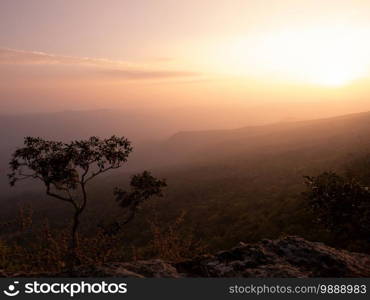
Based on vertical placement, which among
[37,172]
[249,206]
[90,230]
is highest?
[37,172]

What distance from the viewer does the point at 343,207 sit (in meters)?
10.5

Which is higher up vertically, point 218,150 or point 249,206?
point 218,150

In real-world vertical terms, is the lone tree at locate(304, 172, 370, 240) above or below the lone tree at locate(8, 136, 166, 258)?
below

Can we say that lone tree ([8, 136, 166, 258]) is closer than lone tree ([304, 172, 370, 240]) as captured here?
No

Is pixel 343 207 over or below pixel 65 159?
below

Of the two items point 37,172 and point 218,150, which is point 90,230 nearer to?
point 37,172

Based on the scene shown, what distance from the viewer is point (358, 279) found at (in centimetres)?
603

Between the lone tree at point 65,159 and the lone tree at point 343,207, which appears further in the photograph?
the lone tree at point 65,159

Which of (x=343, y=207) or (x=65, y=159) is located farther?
(x=65, y=159)

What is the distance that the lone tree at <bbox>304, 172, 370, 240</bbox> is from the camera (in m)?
10.3

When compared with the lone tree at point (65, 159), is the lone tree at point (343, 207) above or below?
below

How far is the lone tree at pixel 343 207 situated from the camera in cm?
1028

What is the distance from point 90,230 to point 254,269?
32.1 meters

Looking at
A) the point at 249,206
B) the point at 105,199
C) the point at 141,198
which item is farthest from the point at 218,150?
the point at 141,198
